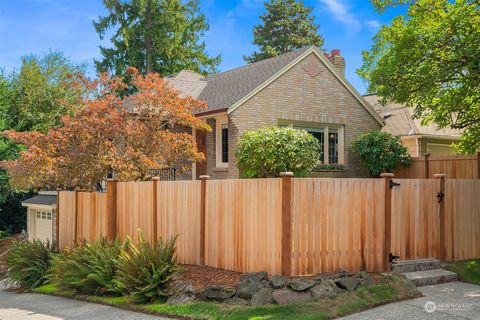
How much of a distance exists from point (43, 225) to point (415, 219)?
45.8 feet

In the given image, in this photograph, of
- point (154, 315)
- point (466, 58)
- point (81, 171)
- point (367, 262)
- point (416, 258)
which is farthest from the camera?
point (81, 171)

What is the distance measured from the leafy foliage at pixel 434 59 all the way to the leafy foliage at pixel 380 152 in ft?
9.89

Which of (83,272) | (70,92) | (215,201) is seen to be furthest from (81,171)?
(70,92)

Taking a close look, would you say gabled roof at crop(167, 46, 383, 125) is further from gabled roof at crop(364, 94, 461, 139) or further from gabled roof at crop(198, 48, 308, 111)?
gabled roof at crop(364, 94, 461, 139)

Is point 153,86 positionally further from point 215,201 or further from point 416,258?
point 416,258

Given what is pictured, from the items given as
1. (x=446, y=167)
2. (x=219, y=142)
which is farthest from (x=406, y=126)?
(x=219, y=142)

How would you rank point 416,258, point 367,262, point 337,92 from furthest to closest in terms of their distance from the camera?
point 337,92 < point 416,258 < point 367,262

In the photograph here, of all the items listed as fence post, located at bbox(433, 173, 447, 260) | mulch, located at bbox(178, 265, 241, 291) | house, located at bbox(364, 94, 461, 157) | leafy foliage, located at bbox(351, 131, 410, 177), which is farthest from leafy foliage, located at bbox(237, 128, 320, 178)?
house, located at bbox(364, 94, 461, 157)

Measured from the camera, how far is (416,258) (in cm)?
991

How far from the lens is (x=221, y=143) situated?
1831 centimetres

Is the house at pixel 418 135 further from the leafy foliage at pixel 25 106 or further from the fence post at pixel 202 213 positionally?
the leafy foliage at pixel 25 106

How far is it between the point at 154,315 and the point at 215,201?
262 cm

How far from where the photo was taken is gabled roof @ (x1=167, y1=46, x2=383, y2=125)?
17.7 m

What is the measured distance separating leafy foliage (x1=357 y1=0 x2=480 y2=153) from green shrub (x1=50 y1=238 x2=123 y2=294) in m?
8.41
